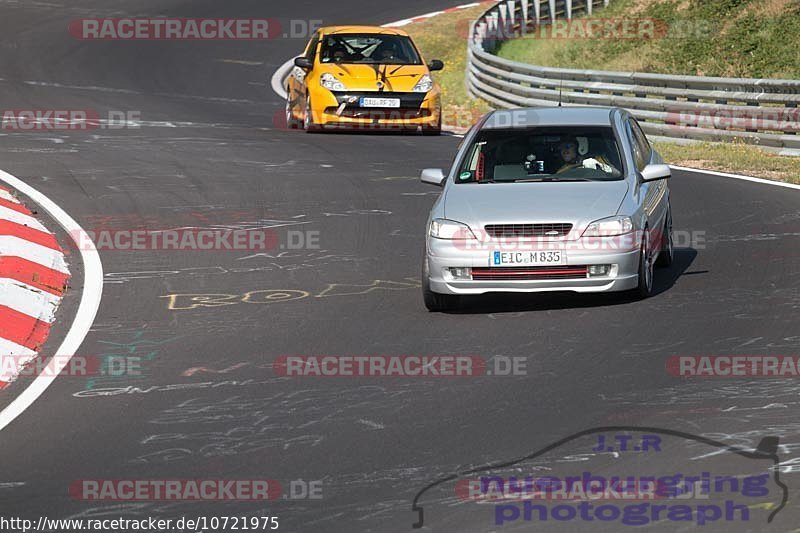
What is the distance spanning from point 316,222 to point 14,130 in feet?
30.6

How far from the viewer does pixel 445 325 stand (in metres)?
11.3

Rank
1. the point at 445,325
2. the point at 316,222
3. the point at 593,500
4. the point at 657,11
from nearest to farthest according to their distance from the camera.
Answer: the point at 593,500
the point at 445,325
the point at 316,222
the point at 657,11

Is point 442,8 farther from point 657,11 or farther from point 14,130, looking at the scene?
point 14,130

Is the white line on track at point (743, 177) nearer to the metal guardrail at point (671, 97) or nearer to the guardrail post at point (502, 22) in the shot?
the metal guardrail at point (671, 97)

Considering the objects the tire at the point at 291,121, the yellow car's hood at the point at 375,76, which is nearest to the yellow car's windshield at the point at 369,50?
the yellow car's hood at the point at 375,76

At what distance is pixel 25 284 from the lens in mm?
12539

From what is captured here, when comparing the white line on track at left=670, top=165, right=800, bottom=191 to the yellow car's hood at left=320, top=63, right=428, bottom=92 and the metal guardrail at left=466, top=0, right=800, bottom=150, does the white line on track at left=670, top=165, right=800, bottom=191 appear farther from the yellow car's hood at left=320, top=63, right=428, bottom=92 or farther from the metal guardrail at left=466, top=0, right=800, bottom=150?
the yellow car's hood at left=320, top=63, right=428, bottom=92

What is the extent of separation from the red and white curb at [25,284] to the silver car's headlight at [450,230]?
9.75 feet

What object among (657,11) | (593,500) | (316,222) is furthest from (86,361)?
(657,11)

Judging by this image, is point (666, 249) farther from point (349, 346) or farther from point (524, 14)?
point (524, 14)

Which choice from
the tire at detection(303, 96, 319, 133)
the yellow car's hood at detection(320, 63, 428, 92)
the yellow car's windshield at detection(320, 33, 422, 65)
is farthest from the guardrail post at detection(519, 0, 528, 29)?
the tire at detection(303, 96, 319, 133)

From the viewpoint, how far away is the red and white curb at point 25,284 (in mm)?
10703

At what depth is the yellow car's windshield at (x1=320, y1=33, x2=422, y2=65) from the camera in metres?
Result: 25.1

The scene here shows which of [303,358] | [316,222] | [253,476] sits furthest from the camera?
[316,222]
